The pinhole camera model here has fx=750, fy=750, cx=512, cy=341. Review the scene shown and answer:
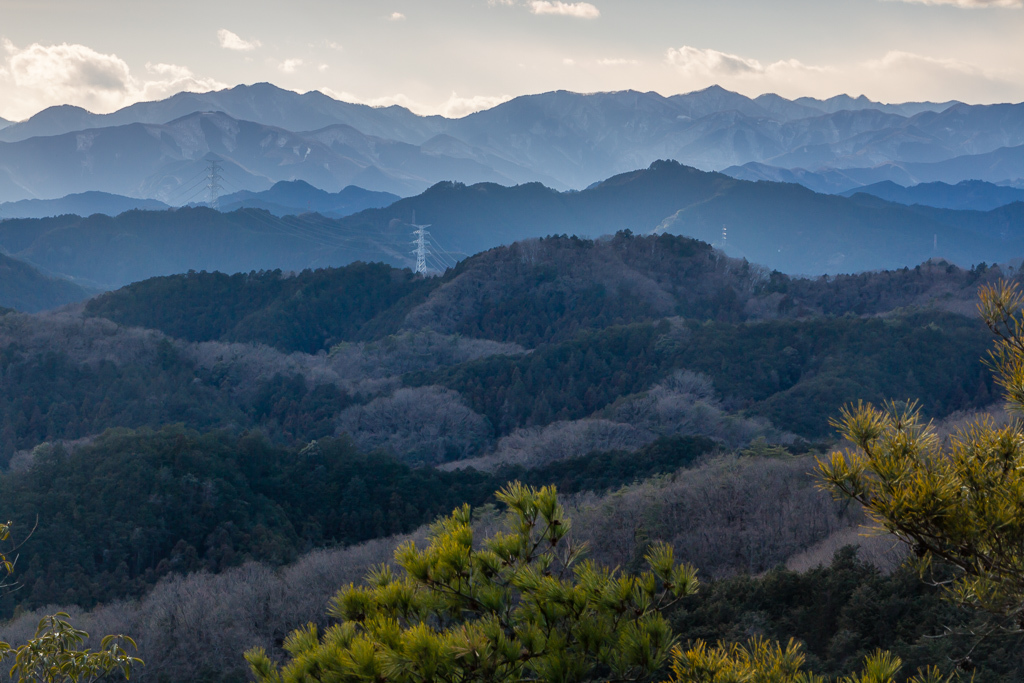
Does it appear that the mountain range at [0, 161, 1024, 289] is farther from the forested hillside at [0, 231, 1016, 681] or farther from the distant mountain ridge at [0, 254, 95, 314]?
the forested hillside at [0, 231, 1016, 681]

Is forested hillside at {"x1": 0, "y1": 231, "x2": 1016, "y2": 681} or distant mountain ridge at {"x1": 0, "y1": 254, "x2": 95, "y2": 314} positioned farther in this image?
distant mountain ridge at {"x1": 0, "y1": 254, "x2": 95, "y2": 314}

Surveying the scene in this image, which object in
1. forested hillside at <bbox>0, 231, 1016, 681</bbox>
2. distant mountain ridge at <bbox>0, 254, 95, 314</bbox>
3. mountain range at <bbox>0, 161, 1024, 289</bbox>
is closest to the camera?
forested hillside at <bbox>0, 231, 1016, 681</bbox>

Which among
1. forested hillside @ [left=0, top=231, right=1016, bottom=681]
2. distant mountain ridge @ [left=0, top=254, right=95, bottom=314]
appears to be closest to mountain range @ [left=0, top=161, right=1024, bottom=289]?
distant mountain ridge @ [left=0, top=254, right=95, bottom=314]

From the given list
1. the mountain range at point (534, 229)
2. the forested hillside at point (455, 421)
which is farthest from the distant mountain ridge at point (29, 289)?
the forested hillside at point (455, 421)

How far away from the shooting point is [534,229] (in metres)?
187

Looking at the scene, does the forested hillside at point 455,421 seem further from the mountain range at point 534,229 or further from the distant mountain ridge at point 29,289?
the mountain range at point 534,229

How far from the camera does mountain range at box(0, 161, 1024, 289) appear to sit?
452ft

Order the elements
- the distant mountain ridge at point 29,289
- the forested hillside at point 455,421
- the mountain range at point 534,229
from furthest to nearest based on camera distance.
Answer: the mountain range at point 534,229 → the distant mountain ridge at point 29,289 → the forested hillside at point 455,421

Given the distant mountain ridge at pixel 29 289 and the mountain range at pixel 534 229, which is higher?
the mountain range at pixel 534 229

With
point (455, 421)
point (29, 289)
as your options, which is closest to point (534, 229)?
point (29, 289)

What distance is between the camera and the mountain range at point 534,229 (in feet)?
452

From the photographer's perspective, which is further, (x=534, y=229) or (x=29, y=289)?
(x=534, y=229)

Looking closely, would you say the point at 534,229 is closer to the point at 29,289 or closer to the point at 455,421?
the point at 29,289

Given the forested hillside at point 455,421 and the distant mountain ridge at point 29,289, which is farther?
the distant mountain ridge at point 29,289
